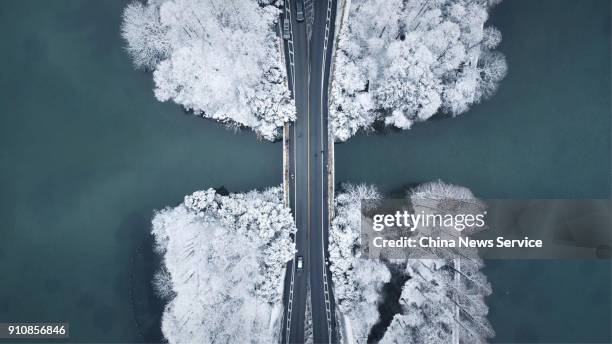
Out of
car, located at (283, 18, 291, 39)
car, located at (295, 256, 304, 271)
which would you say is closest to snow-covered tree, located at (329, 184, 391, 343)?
car, located at (295, 256, 304, 271)

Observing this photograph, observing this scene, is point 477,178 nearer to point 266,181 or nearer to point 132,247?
point 266,181

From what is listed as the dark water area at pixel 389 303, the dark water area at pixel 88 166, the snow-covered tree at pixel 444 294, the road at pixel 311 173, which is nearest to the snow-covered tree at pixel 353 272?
the dark water area at pixel 389 303

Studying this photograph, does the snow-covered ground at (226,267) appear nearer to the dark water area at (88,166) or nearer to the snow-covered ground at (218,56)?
the dark water area at (88,166)

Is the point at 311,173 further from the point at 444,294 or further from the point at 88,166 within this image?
the point at 88,166

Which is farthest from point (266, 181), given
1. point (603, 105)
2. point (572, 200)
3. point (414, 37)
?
point (603, 105)


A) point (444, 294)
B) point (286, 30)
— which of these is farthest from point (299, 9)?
point (444, 294)

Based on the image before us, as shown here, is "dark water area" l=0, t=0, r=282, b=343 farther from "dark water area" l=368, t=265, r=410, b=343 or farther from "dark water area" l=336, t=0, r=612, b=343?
"dark water area" l=336, t=0, r=612, b=343

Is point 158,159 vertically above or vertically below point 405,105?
below
